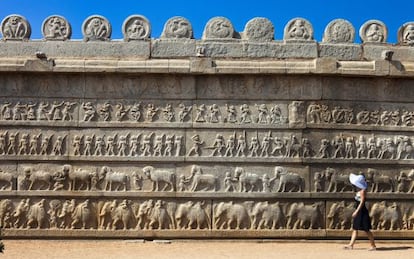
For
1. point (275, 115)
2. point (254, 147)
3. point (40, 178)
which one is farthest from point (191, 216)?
point (40, 178)

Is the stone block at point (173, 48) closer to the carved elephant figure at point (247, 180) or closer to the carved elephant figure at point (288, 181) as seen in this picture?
the carved elephant figure at point (247, 180)

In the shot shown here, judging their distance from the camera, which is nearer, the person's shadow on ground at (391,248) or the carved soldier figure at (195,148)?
the person's shadow on ground at (391,248)

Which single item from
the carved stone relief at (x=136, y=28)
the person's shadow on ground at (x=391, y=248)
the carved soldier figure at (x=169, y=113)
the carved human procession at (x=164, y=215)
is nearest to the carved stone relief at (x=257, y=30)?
the carved stone relief at (x=136, y=28)

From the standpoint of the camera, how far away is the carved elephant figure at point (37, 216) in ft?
39.3

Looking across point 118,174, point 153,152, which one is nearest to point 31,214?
point 118,174

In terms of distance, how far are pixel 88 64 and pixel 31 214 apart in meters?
3.15

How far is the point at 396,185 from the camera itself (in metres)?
12.3

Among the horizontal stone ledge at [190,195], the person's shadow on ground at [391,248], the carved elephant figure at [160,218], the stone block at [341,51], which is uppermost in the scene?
the stone block at [341,51]

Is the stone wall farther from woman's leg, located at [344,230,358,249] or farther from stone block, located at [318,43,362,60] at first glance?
woman's leg, located at [344,230,358,249]

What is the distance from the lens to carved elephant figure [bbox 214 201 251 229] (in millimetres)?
12016

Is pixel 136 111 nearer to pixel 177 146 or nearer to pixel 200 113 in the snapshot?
pixel 177 146

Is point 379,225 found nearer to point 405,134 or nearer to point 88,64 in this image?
point 405,134

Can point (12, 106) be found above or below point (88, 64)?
below

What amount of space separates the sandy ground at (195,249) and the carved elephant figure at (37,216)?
374 mm
